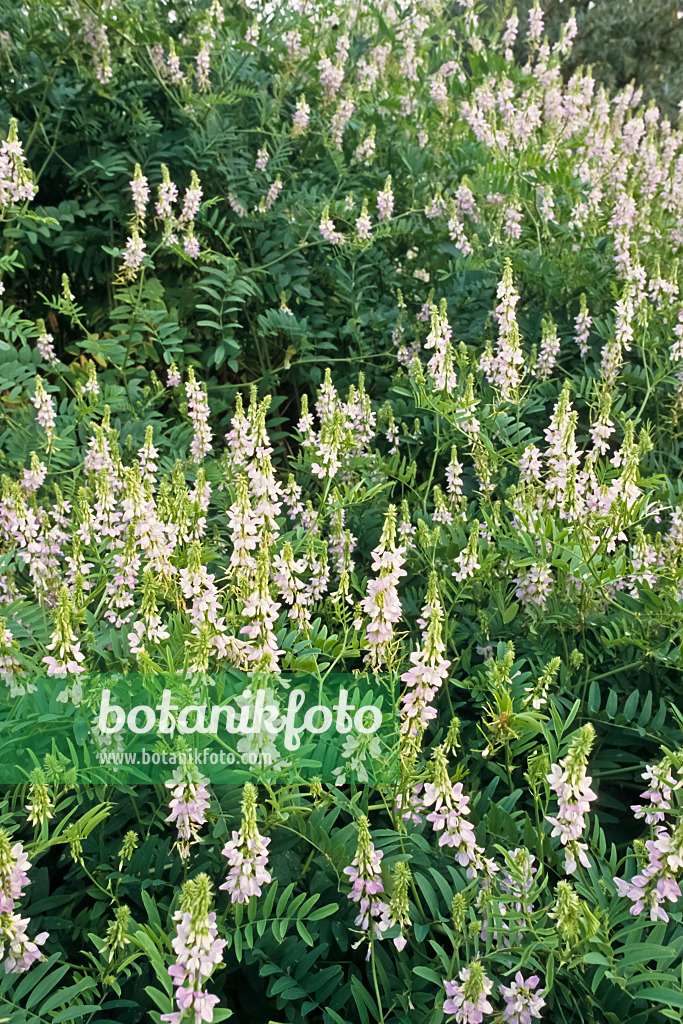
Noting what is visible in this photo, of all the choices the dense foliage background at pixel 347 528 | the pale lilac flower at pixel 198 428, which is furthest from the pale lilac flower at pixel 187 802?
the pale lilac flower at pixel 198 428

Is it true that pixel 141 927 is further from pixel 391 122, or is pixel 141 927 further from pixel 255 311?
pixel 391 122

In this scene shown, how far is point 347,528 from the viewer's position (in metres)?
2.42

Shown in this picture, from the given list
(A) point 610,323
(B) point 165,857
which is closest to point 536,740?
(B) point 165,857

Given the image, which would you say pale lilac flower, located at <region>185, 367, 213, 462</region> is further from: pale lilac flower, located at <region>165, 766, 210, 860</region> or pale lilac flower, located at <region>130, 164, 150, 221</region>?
pale lilac flower, located at <region>165, 766, 210, 860</region>

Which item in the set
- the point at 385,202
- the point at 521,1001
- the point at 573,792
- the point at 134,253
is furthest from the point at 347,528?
the point at 385,202

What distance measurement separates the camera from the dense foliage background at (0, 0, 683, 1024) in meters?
1.38

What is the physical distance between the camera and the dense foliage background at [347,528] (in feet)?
4.53

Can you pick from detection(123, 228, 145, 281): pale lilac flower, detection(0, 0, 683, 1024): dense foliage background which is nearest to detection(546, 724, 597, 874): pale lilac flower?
detection(0, 0, 683, 1024): dense foliage background

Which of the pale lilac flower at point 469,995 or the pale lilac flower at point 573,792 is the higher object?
the pale lilac flower at point 573,792

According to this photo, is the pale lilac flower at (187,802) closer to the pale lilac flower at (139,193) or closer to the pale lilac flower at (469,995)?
the pale lilac flower at (469,995)

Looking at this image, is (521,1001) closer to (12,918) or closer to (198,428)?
(12,918)

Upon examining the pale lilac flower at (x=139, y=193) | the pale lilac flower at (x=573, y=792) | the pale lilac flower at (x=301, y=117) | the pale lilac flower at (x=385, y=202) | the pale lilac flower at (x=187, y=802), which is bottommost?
the pale lilac flower at (x=187, y=802)

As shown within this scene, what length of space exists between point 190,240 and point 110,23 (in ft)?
3.82

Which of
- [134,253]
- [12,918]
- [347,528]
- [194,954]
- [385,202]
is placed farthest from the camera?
[385,202]
